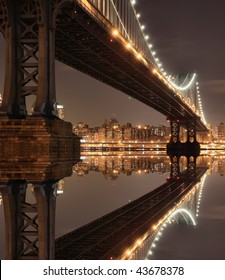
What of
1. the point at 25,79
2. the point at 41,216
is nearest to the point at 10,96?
the point at 25,79

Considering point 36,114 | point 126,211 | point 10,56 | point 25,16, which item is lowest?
point 126,211

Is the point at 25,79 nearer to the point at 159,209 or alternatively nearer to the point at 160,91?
→ the point at 159,209

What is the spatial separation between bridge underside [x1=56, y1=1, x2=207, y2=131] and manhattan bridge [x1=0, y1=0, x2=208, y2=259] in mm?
71

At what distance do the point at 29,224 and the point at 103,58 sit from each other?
4524 centimetres

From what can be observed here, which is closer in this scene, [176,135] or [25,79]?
[25,79]

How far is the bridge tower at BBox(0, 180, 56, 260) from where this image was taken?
759cm

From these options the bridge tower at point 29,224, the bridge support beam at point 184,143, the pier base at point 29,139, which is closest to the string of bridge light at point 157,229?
the bridge tower at point 29,224

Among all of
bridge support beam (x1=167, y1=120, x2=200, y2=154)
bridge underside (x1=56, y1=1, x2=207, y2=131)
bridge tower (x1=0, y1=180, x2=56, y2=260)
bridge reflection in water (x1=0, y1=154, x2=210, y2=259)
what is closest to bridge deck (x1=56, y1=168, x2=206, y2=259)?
bridge reflection in water (x1=0, y1=154, x2=210, y2=259)

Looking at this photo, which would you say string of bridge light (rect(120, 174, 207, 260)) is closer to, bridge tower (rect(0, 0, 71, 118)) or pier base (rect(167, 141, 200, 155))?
bridge tower (rect(0, 0, 71, 118))

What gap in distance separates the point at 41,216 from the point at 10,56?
2243cm

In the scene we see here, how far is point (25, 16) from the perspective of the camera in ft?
104
